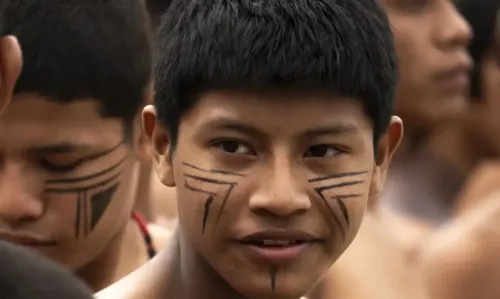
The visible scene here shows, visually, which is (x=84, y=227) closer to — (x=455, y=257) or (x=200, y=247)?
(x=200, y=247)

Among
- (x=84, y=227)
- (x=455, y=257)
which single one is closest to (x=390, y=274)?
(x=455, y=257)

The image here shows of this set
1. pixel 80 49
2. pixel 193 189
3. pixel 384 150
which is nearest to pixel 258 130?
pixel 193 189

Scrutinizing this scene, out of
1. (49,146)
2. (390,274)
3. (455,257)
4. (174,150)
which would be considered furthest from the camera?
(455,257)

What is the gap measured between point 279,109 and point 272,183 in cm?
10

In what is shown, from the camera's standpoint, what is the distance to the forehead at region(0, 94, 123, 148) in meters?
1.77

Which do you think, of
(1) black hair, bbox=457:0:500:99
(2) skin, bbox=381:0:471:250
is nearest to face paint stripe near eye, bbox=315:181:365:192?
(2) skin, bbox=381:0:471:250

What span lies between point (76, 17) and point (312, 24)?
53cm

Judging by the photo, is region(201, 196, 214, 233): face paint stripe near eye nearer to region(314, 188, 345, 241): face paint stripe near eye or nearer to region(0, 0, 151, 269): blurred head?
region(314, 188, 345, 241): face paint stripe near eye

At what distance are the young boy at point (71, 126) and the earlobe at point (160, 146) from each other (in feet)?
0.79

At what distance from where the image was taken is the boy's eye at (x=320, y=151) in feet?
4.75

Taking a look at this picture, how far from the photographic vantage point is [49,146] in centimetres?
180

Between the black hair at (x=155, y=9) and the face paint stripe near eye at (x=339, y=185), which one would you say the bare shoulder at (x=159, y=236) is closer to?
the black hair at (x=155, y=9)

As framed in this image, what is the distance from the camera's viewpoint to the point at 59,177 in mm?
1801

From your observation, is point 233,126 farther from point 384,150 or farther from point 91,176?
point 91,176
